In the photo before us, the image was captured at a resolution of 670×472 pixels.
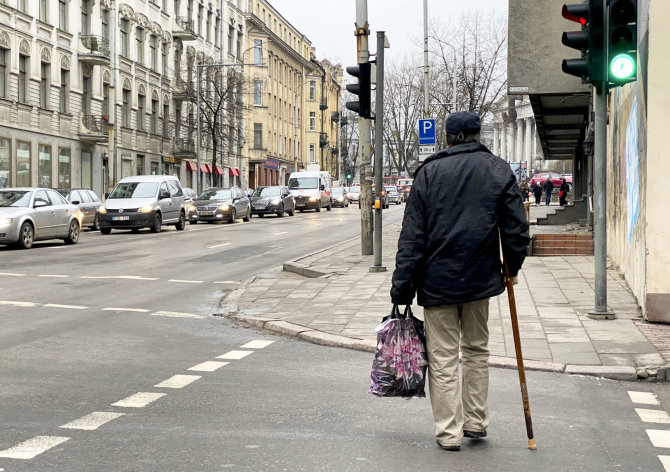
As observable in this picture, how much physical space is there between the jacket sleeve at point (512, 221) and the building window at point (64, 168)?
136 feet

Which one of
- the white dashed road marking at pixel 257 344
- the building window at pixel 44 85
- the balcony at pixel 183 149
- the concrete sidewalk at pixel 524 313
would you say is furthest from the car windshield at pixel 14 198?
the balcony at pixel 183 149

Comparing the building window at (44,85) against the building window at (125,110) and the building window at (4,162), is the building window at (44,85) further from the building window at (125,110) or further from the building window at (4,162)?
the building window at (125,110)

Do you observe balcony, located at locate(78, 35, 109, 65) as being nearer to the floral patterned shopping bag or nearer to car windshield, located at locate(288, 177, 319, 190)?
car windshield, located at locate(288, 177, 319, 190)

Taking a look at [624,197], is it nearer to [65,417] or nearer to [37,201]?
[65,417]

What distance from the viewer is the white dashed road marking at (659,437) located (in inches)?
223

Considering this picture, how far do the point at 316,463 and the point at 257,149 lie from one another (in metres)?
81.0

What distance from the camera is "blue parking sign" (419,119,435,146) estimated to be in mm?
26375

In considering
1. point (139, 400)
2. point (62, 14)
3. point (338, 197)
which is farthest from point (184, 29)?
point (139, 400)

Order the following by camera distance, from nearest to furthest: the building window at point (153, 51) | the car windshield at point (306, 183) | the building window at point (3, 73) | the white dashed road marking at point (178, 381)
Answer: the white dashed road marking at point (178, 381) < the building window at point (3, 73) < the car windshield at point (306, 183) < the building window at point (153, 51)

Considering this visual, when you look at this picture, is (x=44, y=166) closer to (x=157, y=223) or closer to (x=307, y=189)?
(x=157, y=223)

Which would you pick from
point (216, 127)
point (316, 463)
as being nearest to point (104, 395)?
point (316, 463)

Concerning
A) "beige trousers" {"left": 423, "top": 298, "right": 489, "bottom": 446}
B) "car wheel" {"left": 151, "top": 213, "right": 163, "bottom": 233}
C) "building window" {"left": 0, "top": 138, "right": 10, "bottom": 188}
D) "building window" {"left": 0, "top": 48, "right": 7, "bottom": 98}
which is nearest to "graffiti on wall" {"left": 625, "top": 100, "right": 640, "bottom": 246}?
"beige trousers" {"left": 423, "top": 298, "right": 489, "bottom": 446}

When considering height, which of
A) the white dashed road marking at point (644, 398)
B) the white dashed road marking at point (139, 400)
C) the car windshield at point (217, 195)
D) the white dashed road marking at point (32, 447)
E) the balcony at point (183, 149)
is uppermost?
the balcony at point (183, 149)

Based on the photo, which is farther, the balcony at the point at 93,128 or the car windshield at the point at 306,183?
the car windshield at the point at 306,183
